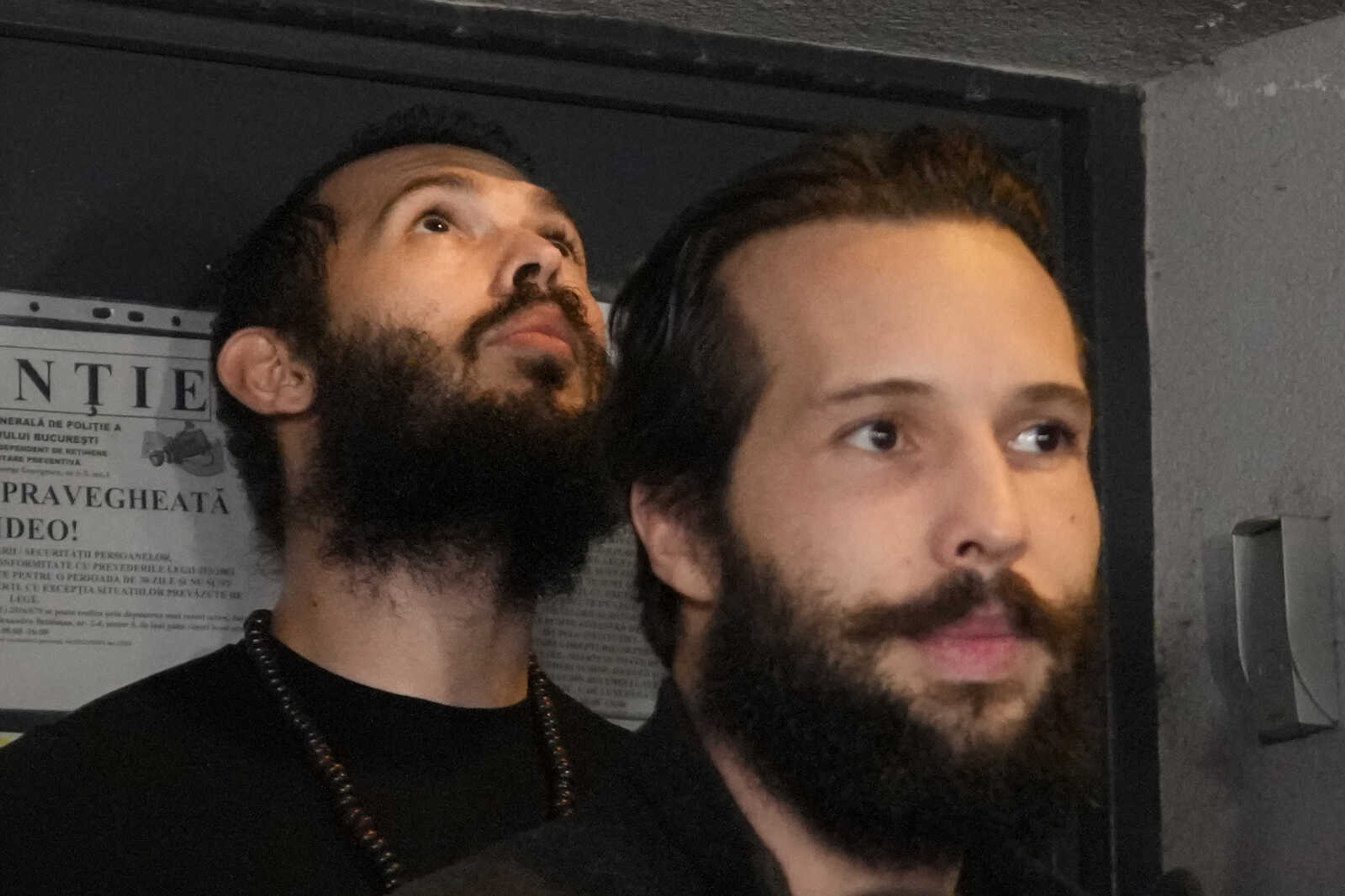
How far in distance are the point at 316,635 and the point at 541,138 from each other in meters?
0.52

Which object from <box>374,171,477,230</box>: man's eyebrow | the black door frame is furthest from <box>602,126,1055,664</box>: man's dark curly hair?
the black door frame

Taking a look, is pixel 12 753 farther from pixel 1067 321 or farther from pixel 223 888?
pixel 1067 321

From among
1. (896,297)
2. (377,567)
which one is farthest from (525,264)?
(896,297)

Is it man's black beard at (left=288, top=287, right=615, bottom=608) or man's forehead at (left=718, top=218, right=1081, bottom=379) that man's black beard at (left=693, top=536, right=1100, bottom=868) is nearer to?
man's forehead at (left=718, top=218, right=1081, bottom=379)

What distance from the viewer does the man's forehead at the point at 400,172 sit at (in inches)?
73.5

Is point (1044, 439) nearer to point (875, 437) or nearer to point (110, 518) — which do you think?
point (875, 437)

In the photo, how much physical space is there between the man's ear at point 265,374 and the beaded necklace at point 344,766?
0.16 meters

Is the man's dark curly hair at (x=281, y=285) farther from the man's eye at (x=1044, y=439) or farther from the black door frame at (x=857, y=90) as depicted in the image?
the man's eye at (x=1044, y=439)

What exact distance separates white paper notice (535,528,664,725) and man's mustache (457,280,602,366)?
0.29 meters

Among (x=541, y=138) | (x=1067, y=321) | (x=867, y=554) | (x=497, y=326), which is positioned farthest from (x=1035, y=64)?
(x=867, y=554)

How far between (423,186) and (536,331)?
0.52ft

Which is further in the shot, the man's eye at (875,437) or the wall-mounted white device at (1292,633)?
the wall-mounted white device at (1292,633)

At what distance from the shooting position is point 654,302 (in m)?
1.48

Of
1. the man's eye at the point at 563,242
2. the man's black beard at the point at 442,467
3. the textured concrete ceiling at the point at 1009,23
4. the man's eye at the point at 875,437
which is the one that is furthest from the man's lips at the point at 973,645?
the textured concrete ceiling at the point at 1009,23
